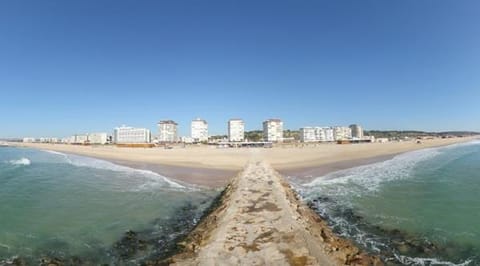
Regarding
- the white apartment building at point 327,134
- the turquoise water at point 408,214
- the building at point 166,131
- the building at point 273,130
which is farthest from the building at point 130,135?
the turquoise water at point 408,214

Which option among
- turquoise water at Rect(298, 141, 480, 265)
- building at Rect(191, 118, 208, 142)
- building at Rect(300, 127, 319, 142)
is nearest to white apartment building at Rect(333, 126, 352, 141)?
building at Rect(300, 127, 319, 142)

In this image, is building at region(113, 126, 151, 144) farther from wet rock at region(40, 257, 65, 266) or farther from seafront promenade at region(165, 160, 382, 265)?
seafront promenade at region(165, 160, 382, 265)

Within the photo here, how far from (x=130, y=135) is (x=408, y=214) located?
151 meters

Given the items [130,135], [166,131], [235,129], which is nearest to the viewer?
[130,135]

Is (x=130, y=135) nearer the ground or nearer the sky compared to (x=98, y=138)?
nearer the sky

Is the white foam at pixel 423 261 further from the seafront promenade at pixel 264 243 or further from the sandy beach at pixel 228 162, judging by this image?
the sandy beach at pixel 228 162

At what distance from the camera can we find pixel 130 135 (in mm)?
155125

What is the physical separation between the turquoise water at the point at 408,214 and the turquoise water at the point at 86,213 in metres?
6.43

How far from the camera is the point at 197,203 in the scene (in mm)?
17953

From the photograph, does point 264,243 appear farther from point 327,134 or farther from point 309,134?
point 327,134

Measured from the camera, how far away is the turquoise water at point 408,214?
33.5 feet

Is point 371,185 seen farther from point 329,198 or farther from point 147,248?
point 147,248

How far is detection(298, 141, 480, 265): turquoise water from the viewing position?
10219 mm

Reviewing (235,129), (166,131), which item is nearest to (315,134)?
(235,129)
